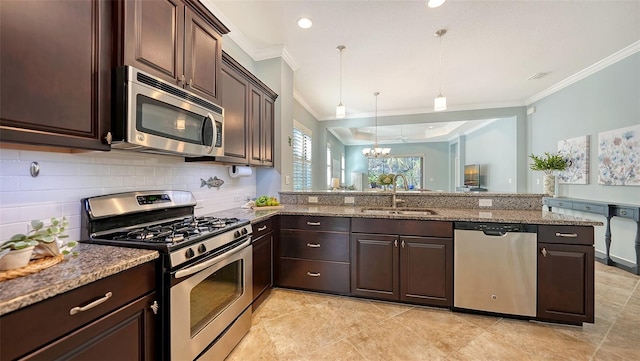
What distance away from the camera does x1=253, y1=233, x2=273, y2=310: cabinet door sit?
2305 millimetres

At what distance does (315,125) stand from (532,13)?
4720 mm

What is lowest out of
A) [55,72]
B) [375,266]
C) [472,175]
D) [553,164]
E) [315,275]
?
[315,275]

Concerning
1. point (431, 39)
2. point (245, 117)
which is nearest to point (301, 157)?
point (245, 117)

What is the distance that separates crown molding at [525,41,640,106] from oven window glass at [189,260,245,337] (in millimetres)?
5481

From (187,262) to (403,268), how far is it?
6.14 feet

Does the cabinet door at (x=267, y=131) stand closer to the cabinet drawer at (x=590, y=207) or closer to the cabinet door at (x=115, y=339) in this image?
the cabinet door at (x=115, y=339)

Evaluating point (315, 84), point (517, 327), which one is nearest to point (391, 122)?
point (315, 84)

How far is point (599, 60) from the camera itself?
3.78m

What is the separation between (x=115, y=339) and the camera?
3.46ft

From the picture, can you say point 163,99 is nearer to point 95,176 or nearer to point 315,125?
point 95,176

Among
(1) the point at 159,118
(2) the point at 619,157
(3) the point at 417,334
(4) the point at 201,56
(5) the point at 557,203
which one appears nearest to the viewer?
(1) the point at 159,118

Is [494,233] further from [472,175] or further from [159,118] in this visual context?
[472,175]

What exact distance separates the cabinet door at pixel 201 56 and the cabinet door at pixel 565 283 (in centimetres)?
299

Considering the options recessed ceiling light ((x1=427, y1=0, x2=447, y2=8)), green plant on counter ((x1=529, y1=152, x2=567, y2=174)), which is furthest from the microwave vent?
green plant on counter ((x1=529, y1=152, x2=567, y2=174))
